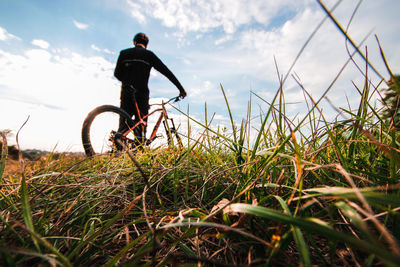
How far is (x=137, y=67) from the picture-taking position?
12.1 ft

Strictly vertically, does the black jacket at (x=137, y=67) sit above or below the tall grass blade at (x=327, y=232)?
above

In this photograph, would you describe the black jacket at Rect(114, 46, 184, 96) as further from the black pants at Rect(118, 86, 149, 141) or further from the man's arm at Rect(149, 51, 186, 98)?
the black pants at Rect(118, 86, 149, 141)

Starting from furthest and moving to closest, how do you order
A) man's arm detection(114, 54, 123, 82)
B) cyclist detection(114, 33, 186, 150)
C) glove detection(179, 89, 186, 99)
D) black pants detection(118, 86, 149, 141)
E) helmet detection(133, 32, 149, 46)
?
glove detection(179, 89, 186, 99), helmet detection(133, 32, 149, 46), man's arm detection(114, 54, 123, 82), cyclist detection(114, 33, 186, 150), black pants detection(118, 86, 149, 141)

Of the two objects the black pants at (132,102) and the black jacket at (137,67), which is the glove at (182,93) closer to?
the black jacket at (137,67)

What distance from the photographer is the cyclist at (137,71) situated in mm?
3648

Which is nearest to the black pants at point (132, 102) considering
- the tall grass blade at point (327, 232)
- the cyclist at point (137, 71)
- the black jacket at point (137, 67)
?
the cyclist at point (137, 71)

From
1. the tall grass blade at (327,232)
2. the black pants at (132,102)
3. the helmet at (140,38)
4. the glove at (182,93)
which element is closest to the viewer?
the tall grass blade at (327,232)

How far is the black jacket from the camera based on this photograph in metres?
3.65

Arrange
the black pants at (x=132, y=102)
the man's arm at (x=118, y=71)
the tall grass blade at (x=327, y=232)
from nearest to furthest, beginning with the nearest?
the tall grass blade at (x=327, y=232) → the black pants at (x=132, y=102) → the man's arm at (x=118, y=71)

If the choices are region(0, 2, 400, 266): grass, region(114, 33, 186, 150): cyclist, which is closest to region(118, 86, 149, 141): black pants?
region(114, 33, 186, 150): cyclist

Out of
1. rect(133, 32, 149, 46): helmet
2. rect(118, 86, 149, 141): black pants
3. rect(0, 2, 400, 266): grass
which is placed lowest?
rect(0, 2, 400, 266): grass

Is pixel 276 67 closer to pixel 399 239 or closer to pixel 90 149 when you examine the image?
pixel 399 239

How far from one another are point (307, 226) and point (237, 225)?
0.17m

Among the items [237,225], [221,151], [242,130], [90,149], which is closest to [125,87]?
[90,149]
